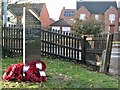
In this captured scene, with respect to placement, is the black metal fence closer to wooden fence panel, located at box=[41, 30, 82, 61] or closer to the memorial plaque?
wooden fence panel, located at box=[41, 30, 82, 61]

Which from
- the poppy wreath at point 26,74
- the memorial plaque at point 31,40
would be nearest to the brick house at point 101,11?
the memorial plaque at point 31,40

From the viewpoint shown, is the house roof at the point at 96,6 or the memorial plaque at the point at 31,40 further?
the house roof at the point at 96,6

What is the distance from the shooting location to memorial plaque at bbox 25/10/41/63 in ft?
25.3

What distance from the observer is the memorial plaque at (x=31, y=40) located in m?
7.71

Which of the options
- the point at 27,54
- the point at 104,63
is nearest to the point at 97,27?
the point at 104,63

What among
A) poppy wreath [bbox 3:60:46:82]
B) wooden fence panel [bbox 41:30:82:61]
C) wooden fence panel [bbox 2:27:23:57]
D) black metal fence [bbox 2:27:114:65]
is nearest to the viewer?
poppy wreath [bbox 3:60:46:82]

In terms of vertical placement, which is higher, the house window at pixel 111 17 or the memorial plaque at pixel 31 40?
the house window at pixel 111 17

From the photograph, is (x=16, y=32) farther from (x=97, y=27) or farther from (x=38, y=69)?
(x=97, y=27)

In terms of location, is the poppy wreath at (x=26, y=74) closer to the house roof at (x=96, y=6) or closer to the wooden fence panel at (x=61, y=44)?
the wooden fence panel at (x=61, y=44)

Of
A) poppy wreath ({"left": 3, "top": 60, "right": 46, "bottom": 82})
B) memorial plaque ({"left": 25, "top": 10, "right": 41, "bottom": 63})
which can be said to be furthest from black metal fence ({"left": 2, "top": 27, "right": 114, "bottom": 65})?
poppy wreath ({"left": 3, "top": 60, "right": 46, "bottom": 82})

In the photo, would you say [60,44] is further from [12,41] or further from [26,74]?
[26,74]

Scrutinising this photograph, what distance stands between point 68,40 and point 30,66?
5.20m

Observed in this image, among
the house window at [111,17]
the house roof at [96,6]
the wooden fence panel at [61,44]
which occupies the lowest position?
the wooden fence panel at [61,44]

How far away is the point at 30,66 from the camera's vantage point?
23.7ft
